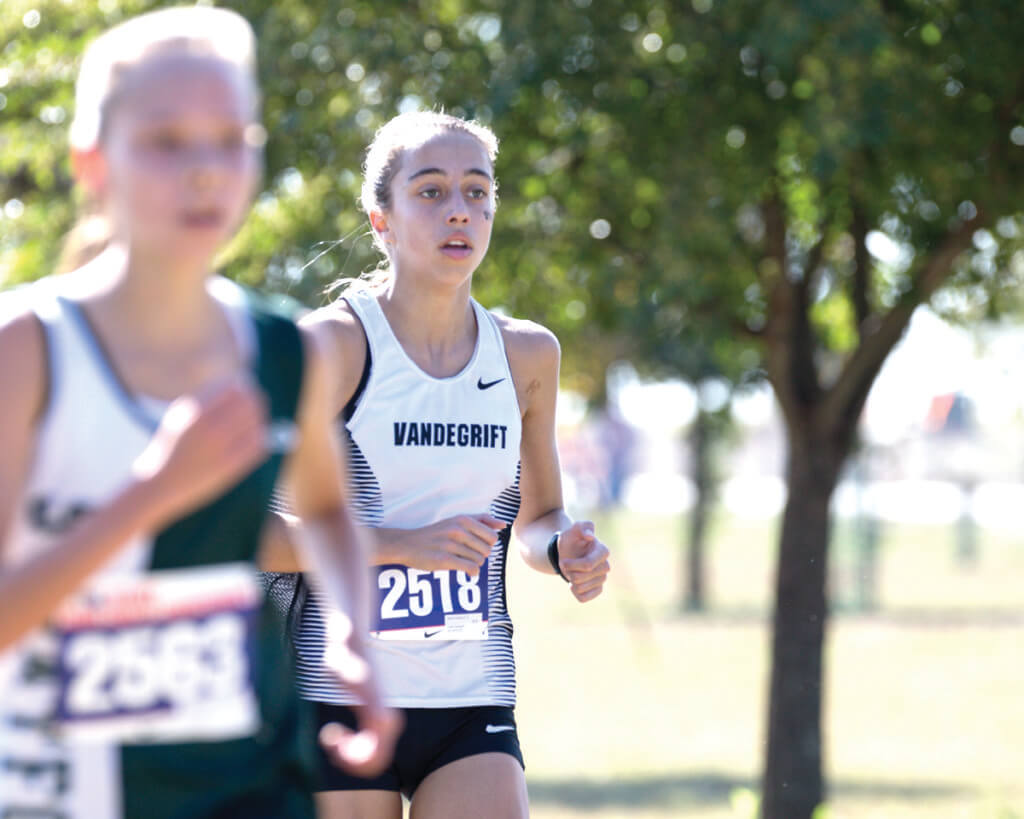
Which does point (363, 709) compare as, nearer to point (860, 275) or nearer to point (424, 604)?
point (424, 604)

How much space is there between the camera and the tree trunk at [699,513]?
24.7m

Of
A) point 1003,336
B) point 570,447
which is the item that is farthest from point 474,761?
point 570,447

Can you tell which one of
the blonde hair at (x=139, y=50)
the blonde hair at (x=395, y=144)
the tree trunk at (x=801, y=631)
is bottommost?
the tree trunk at (x=801, y=631)

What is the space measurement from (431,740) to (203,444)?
1937mm

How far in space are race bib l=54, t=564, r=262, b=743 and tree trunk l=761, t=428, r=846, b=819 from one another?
6284mm

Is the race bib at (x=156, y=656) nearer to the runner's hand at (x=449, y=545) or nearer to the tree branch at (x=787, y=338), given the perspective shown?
the runner's hand at (x=449, y=545)

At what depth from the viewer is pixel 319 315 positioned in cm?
370

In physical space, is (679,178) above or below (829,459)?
above

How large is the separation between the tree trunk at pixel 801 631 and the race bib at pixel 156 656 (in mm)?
6284

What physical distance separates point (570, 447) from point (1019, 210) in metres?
32.7

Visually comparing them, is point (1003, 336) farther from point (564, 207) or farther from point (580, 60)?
point (580, 60)

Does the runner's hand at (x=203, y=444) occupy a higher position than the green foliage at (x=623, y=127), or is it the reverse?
the green foliage at (x=623, y=127)

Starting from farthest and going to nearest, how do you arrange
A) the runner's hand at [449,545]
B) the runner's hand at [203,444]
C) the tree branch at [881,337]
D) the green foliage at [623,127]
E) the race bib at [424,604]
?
the tree branch at [881,337] → the green foliage at [623,127] → the race bib at [424,604] → the runner's hand at [449,545] → the runner's hand at [203,444]

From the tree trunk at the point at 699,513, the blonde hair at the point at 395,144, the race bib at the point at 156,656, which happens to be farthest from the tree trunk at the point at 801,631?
the tree trunk at the point at 699,513
